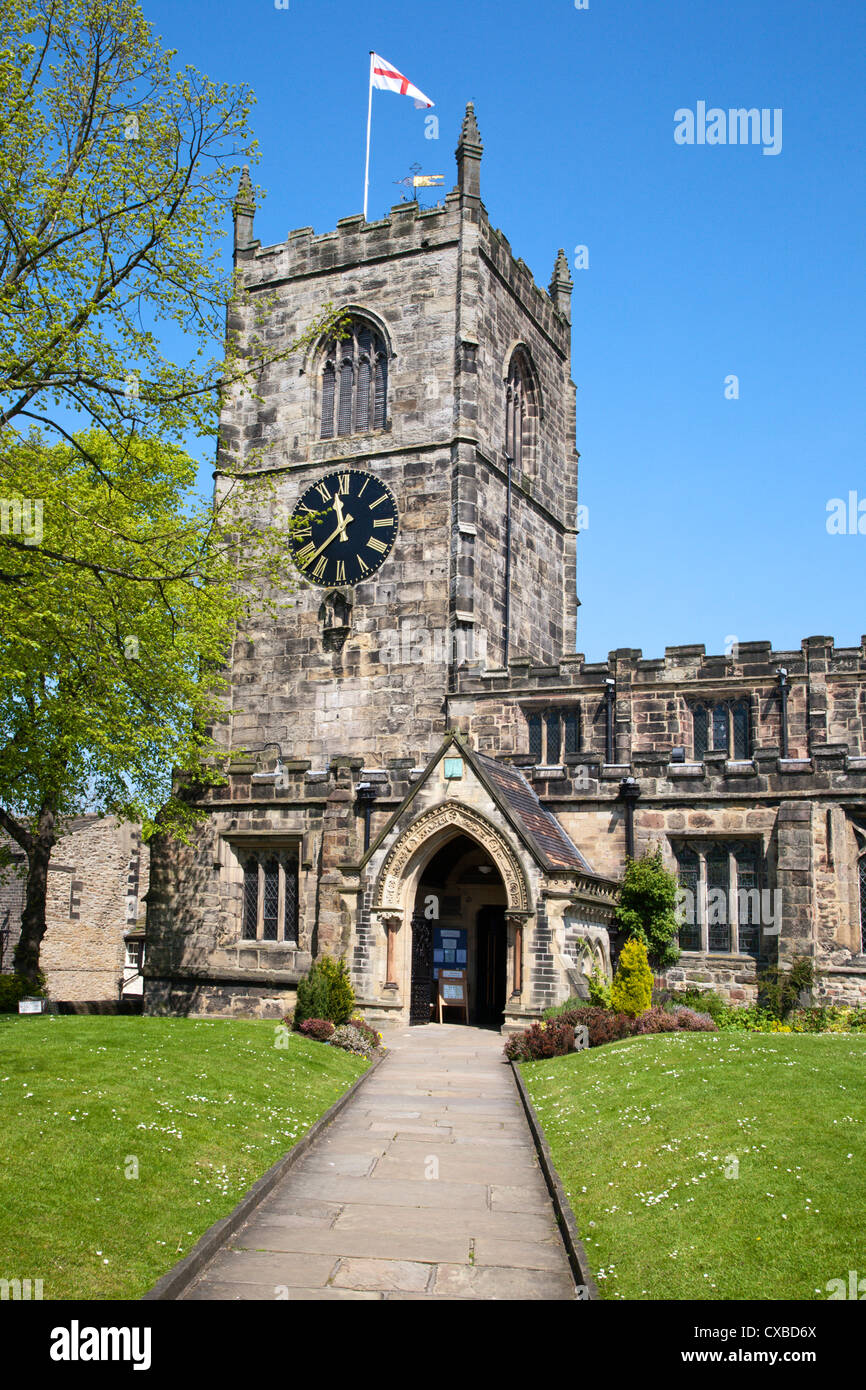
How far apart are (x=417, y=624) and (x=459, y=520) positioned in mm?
3358

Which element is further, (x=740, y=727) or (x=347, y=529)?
(x=347, y=529)

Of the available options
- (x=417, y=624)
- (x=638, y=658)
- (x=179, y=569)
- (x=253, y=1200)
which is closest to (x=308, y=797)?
(x=417, y=624)

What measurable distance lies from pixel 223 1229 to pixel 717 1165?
4.75m

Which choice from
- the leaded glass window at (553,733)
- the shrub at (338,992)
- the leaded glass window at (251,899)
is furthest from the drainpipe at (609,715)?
the shrub at (338,992)

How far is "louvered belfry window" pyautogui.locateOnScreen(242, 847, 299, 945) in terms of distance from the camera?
3088 cm

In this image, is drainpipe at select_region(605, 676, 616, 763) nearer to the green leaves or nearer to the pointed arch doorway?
the pointed arch doorway

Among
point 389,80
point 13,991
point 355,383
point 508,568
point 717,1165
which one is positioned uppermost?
point 389,80

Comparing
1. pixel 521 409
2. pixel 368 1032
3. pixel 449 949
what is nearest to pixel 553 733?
pixel 449 949

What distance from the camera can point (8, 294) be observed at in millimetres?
17328

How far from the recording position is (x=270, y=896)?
3134 cm

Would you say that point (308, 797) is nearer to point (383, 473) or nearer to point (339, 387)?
point (383, 473)

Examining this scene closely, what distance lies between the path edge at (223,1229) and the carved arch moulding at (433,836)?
9.44m

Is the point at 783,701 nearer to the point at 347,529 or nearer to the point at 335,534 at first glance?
the point at 347,529

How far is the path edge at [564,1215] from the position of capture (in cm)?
945
